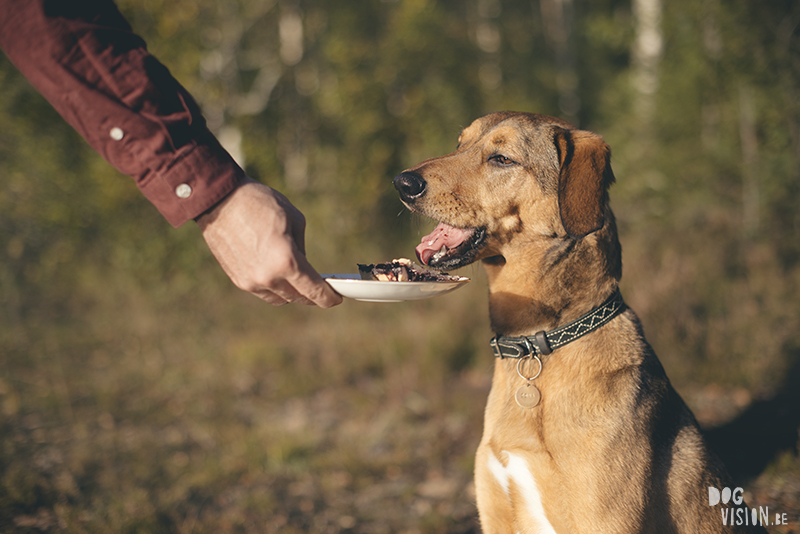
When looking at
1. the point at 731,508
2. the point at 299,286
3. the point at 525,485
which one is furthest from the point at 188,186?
the point at 731,508

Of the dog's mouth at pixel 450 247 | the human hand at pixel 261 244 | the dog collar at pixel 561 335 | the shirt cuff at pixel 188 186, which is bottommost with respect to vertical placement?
the dog collar at pixel 561 335

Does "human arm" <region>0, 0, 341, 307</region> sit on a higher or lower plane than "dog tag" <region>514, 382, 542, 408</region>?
higher

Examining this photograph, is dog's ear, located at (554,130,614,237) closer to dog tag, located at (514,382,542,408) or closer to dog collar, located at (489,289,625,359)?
dog collar, located at (489,289,625,359)

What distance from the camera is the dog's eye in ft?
7.91

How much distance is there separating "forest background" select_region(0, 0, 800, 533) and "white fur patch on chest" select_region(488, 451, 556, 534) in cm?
127

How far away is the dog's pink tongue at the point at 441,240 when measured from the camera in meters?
2.23

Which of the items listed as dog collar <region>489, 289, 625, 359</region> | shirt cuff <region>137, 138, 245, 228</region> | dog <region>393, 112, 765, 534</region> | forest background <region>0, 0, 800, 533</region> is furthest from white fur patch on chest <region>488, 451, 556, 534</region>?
shirt cuff <region>137, 138, 245, 228</region>

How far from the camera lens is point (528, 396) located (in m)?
2.10

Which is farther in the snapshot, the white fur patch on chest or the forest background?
the forest background

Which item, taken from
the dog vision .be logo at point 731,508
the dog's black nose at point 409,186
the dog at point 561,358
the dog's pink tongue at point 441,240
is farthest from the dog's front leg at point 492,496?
the dog's black nose at point 409,186

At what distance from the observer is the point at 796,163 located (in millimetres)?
5809

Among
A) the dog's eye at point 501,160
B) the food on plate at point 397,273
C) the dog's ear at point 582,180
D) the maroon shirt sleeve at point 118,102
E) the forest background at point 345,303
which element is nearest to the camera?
the maroon shirt sleeve at point 118,102

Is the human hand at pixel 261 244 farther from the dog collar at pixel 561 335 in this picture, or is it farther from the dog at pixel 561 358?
the dog collar at pixel 561 335

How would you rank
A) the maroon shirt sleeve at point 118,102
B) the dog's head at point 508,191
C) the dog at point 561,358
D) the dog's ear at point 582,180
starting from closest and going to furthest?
the maroon shirt sleeve at point 118,102 < the dog at point 561,358 < the dog's ear at point 582,180 < the dog's head at point 508,191
